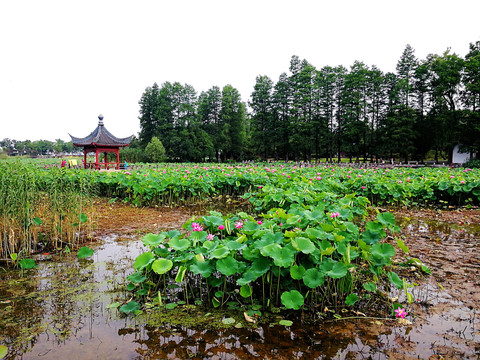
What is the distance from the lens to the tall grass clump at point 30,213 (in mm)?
3688

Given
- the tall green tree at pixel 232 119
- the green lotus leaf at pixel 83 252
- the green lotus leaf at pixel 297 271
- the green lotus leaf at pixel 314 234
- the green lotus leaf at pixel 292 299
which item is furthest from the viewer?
the tall green tree at pixel 232 119

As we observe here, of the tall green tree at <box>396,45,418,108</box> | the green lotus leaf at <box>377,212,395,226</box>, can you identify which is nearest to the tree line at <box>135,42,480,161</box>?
the tall green tree at <box>396,45,418,108</box>

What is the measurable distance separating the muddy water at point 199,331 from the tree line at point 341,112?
85.3 feet

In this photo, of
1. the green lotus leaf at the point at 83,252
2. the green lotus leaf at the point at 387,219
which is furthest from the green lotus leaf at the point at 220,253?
the green lotus leaf at the point at 83,252

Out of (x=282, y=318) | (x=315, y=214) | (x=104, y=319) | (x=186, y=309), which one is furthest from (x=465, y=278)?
(x=104, y=319)

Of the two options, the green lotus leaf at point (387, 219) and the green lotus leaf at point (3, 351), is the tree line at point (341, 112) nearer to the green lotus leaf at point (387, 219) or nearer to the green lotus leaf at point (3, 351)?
the green lotus leaf at point (387, 219)

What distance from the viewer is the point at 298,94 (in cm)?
3102

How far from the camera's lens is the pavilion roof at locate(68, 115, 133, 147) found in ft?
65.5

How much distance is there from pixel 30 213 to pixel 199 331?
9.77ft

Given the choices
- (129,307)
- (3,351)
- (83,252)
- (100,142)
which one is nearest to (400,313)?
(129,307)

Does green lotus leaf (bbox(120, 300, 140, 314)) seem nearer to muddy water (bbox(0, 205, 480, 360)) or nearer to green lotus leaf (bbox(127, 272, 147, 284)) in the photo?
muddy water (bbox(0, 205, 480, 360))

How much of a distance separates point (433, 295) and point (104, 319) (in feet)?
9.41

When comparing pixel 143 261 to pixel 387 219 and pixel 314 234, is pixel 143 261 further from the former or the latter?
pixel 387 219

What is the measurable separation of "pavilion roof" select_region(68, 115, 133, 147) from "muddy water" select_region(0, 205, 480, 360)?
18213 mm
